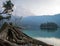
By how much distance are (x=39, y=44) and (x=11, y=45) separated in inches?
79.0

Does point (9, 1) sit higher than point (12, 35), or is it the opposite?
point (9, 1)

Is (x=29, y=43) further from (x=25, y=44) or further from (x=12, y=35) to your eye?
(x=12, y=35)

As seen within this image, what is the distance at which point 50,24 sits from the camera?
63875 mm

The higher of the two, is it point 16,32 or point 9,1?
point 9,1

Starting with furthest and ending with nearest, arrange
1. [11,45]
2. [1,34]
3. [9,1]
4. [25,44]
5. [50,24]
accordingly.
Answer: [50,24] → [9,1] → [25,44] → [1,34] → [11,45]

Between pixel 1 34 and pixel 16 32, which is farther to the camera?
pixel 16 32

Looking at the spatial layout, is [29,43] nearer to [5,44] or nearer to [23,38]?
[23,38]

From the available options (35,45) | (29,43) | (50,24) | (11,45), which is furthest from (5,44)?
(50,24)

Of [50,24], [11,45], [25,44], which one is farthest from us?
[50,24]

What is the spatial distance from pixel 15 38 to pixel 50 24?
56.3 m

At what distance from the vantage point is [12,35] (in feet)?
26.5

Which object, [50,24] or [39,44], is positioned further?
[50,24]

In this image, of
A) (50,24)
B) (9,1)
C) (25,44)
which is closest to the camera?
(25,44)

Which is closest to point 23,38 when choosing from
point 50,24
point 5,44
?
point 5,44
